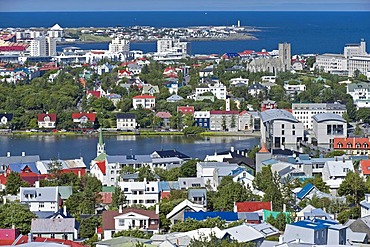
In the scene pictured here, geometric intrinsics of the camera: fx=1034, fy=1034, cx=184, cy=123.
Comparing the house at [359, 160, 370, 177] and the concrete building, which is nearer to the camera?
the house at [359, 160, 370, 177]

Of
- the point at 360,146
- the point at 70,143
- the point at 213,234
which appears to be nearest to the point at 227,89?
the point at 70,143

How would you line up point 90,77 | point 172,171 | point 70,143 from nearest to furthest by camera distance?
point 172,171 < point 70,143 < point 90,77

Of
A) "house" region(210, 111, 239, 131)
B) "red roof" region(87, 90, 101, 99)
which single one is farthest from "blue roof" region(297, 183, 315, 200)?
"red roof" region(87, 90, 101, 99)

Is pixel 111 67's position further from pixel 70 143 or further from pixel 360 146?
pixel 360 146

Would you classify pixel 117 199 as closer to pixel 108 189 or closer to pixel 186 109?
pixel 108 189

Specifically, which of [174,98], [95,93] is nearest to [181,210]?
[174,98]

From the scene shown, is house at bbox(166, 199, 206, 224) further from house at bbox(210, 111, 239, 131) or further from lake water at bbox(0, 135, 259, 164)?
house at bbox(210, 111, 239, 131)
